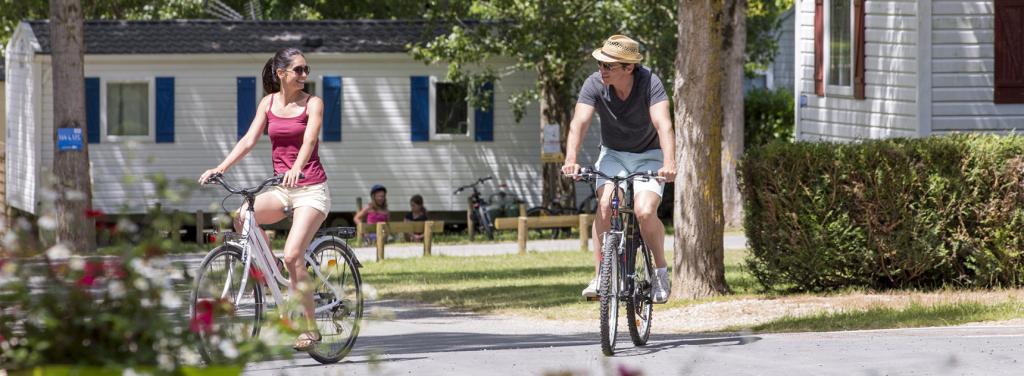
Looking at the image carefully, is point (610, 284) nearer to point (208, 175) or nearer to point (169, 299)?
point (208, 175)

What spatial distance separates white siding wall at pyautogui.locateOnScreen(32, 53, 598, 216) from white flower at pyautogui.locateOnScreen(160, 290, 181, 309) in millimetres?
23904

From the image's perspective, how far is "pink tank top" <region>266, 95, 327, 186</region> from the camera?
860cm

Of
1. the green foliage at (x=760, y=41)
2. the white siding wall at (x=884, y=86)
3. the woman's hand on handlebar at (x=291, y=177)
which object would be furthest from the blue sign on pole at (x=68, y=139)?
the woman's hand on handlebar at (x=291, y=177)

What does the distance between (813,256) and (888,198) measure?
685mm

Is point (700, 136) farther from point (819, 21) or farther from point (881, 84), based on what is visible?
point (819, 21)

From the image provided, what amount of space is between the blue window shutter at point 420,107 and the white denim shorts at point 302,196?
19589 mm

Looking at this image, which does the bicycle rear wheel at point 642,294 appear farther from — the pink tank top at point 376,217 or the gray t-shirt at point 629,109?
the pink tank top at point 376,217

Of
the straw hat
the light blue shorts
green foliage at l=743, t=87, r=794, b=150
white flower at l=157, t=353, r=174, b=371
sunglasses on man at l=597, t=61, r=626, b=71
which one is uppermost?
green foliage at l=743, t=87, r=794, b=150

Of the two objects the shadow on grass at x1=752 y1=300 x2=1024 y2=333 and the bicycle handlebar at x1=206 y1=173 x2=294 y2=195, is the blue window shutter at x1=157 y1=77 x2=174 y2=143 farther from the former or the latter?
the bicycle handlebar at x1=206 y1=173 x2=294 y2=195

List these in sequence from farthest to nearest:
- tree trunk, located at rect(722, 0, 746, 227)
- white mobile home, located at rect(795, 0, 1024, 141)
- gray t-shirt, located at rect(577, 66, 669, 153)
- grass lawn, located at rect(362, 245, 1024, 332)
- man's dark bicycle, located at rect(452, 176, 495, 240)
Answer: man's dark bicycle, located at rect(452, 176, 495, 240) < tree trunk, located at rect(722, 0, 746, 227) < white mobile home, located at rect(795, 0, 1024, 141) < grass lawn, located at rect(362, 245, 1024, 332) < gray t-shirt, located at rect(577, 66, 669, 153)

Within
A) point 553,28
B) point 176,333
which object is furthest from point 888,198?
point 553,28

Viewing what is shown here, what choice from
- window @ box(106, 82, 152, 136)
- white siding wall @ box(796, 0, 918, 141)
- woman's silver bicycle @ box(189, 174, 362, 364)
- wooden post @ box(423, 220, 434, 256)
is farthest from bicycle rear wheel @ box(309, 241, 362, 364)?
window @ box(106, 82, 152, 136)

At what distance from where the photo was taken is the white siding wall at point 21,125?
2812 cm

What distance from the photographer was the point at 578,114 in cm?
938
